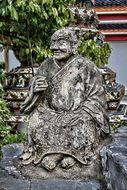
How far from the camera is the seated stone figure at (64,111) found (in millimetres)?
3994

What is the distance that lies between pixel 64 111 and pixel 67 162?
0.39 m

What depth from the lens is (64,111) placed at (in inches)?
161

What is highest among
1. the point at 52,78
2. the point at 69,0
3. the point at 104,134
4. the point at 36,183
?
the point at 69,0

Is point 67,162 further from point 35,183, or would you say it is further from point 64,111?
point 64,111

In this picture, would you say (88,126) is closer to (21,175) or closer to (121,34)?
(21,175)

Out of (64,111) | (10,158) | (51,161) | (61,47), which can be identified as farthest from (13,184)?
(61,47)

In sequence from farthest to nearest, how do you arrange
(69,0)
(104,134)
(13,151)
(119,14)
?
(119,14) < (69,0) < (13,151) < (104,134)

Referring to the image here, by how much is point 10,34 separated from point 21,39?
9.1 inches

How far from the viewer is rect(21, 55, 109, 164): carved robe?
400cm

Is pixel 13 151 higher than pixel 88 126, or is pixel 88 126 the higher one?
pixel 88 126

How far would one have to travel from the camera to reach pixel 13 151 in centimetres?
445

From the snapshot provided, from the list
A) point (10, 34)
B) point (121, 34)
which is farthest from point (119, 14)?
point (10, 34)

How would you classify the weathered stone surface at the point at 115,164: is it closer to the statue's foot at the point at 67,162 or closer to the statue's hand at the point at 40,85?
the statue's foot at the point at 67,162

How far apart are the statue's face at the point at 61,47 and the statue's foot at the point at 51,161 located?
0.75 meters
